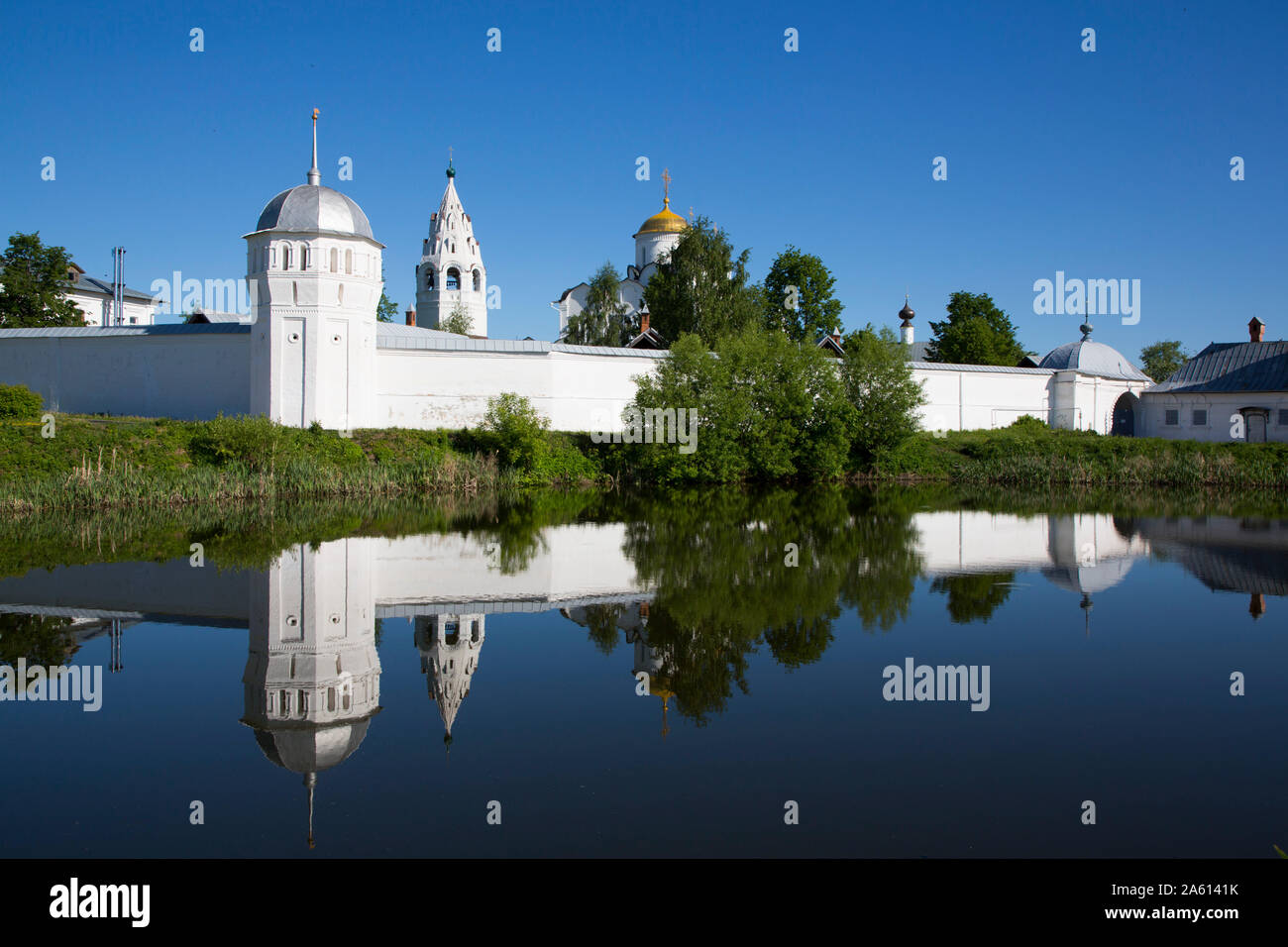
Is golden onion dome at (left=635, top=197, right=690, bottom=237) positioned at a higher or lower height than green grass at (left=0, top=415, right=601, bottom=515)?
higher

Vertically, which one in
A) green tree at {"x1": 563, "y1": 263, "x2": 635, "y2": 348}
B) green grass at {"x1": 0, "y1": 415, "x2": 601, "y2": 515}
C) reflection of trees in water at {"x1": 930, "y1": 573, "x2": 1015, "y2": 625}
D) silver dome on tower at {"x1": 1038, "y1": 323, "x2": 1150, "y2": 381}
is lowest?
reflection of trees in water at {"x1": 930, "y1": 573, "x2": 1015, "y2": 625}

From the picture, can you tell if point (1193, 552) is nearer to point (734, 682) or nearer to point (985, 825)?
point (734, 682)

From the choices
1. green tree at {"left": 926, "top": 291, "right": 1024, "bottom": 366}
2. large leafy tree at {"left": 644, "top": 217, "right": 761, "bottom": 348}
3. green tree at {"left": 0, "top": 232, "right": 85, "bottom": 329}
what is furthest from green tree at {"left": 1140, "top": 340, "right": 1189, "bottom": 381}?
green tree at {"left": 0, "top": 232, "right": 85, "bottom": 329}

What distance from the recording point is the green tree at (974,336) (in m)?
41.6

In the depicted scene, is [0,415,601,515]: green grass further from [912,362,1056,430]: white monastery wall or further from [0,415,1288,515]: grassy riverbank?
[912,362,1056,430]: white monastery wall

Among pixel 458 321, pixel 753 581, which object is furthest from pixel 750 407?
pixel 458 321

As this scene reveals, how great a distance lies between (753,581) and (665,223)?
35.6 m

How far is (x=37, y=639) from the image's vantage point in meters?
7.37

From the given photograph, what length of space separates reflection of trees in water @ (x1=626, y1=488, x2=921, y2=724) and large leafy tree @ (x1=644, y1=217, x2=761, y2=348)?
54.3ft

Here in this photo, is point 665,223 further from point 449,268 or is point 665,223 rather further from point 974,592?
point 974,592

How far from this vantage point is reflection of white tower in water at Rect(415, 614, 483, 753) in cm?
599

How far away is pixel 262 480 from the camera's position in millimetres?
18484

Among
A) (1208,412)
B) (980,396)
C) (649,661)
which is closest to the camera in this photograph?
(649,661)

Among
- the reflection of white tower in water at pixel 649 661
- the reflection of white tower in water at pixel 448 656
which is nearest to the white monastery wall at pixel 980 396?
the reflection of white tower in water at pixel 649 661
